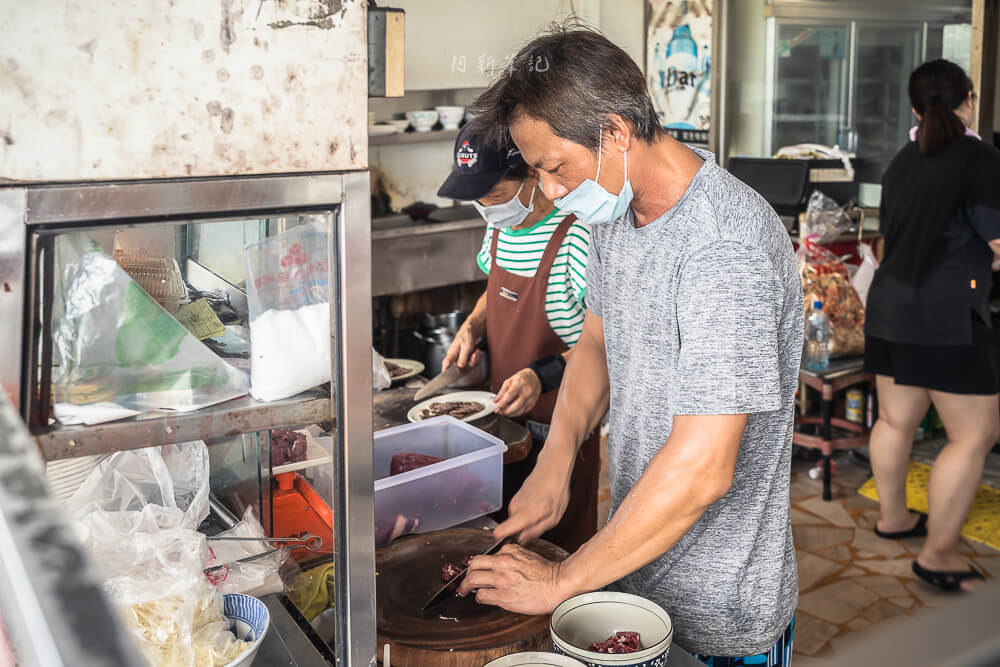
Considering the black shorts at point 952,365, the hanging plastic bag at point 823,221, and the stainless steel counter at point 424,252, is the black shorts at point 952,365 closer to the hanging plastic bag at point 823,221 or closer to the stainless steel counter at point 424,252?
the hanging plastic bag at point 823,221

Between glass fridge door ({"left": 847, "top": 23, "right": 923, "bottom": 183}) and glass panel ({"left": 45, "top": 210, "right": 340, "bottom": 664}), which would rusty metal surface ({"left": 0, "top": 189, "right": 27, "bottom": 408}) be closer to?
glass panel ({"left": 45, "top": 210, "right": 340, "bottom": 664})

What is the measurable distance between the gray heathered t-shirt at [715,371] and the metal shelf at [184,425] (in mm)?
687

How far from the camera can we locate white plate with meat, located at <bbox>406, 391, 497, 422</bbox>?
2.72 metres

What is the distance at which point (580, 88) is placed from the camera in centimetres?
165

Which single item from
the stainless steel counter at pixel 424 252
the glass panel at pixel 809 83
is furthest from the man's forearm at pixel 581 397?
the glass panel at pixel 809 83

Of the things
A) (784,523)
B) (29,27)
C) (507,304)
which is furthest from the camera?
(507,304)

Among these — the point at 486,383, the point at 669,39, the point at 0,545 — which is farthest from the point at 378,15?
the point at 669,39

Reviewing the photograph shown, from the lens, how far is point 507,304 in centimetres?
306

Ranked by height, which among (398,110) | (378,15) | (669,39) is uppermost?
(669,39)

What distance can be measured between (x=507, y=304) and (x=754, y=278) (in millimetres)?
1563

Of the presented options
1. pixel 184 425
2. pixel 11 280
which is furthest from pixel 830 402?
pixel 11 280

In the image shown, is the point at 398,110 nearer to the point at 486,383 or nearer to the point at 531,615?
the point at 486,383

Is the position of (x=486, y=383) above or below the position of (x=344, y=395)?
below

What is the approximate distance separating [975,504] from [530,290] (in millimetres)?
3082
